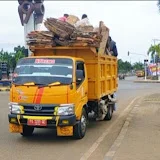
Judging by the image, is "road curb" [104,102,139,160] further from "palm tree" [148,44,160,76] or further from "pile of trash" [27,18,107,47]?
"palm tree" [148,44,160,76]

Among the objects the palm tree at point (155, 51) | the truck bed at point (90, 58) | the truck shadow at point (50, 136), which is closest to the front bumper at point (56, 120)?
the truck shadow at point (50, 136)

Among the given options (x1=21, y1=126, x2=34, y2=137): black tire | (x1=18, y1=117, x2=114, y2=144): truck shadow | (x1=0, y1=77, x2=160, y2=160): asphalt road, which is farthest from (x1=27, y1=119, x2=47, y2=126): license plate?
(x1=21, y1=126, x2=34, y2=137): black tire

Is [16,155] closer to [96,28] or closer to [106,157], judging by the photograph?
[106,157]

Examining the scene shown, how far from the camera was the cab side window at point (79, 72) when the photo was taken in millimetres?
9923

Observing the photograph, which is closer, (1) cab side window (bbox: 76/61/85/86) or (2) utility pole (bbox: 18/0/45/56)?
(1) cab side window (bbox: 76/61/85/86)

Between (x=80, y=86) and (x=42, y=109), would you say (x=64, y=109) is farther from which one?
(x=80, y=86)

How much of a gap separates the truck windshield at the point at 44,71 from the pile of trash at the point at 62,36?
37.4 inches

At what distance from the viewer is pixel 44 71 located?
984 cm

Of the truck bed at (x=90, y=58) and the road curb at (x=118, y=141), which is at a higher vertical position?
the truck bed at (x=90, y=58)

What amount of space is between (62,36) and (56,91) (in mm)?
2135

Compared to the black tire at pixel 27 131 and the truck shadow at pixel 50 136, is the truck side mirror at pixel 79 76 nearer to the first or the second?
the truck shadow at pixel 50 136

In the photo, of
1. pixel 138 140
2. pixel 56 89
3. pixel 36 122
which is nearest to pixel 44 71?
pixel 56 89

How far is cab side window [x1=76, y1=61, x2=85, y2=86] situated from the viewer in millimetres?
9923

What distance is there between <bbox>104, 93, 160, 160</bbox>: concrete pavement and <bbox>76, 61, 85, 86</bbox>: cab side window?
1.71 metres
